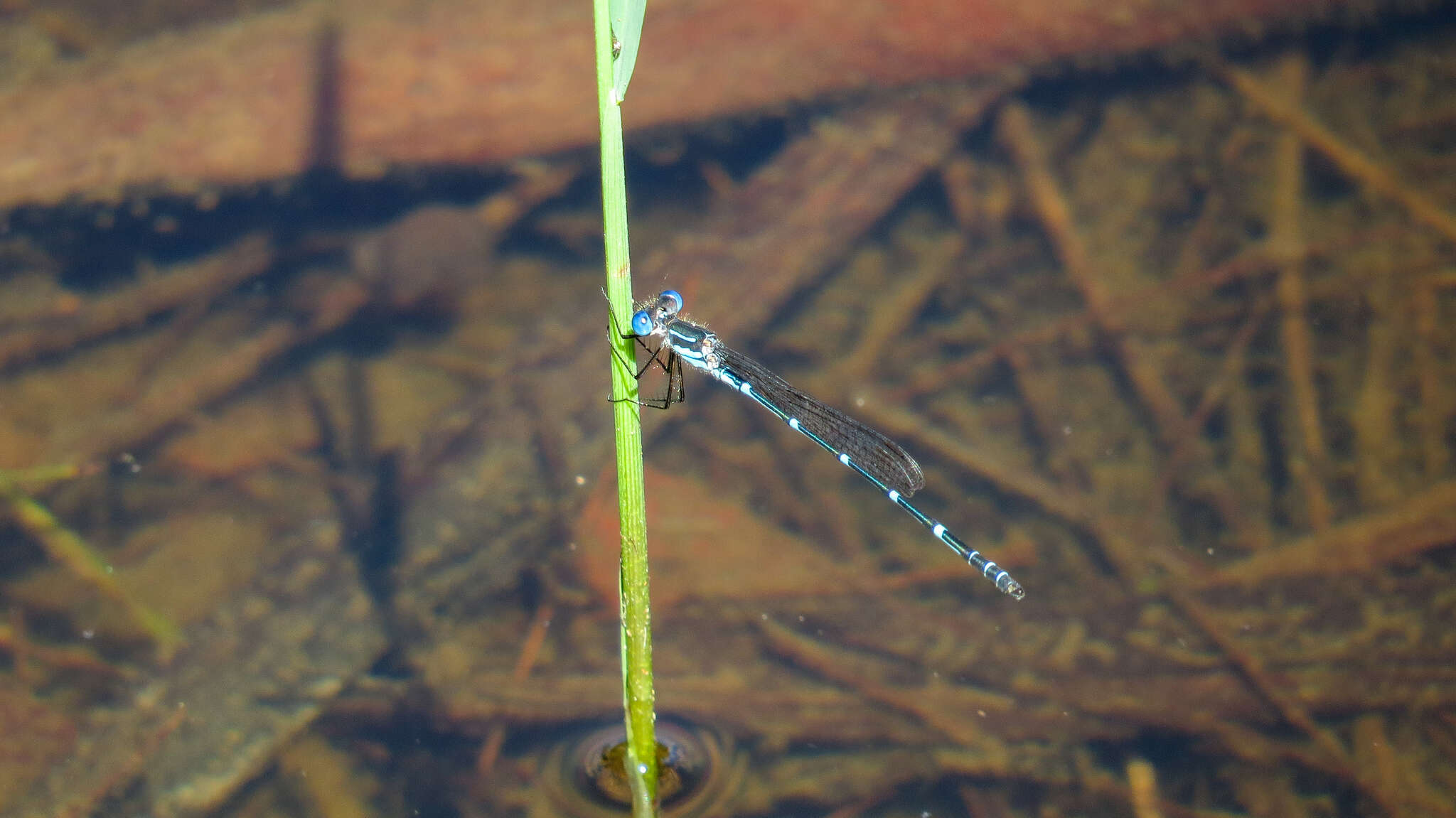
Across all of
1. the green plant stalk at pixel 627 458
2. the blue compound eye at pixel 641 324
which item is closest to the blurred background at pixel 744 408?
the green plant stalk at pixel 627 458

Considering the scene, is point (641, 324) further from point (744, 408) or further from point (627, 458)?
point (744, 408)

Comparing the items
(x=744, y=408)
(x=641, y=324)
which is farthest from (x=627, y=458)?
(x=744, y=408)

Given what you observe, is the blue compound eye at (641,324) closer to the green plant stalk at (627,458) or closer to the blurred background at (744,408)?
the green plant stalk at (627,458)

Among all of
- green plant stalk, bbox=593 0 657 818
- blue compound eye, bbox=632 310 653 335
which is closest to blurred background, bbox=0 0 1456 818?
green plant stalk, bbox=593 0 657 818

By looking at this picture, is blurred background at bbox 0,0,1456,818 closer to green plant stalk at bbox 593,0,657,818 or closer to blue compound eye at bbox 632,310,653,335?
green plant stalk at bbox 593,0,657,818

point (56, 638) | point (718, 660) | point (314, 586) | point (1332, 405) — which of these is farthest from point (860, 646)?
point (56, 638)
